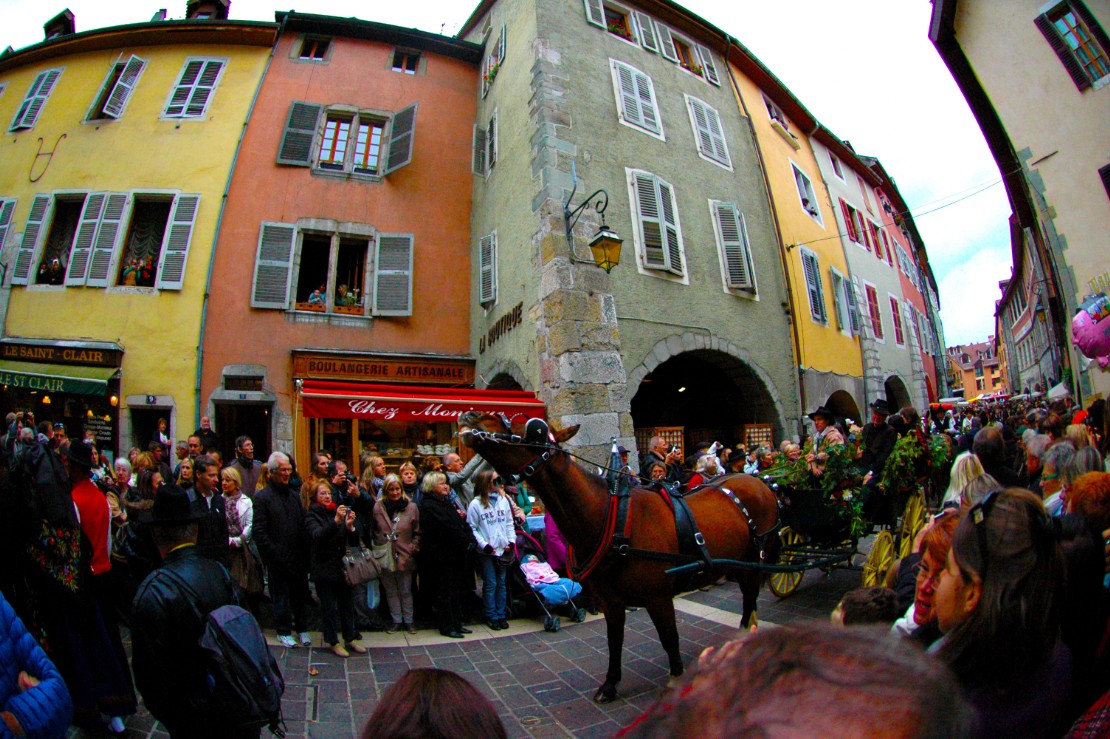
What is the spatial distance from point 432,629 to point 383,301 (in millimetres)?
7674

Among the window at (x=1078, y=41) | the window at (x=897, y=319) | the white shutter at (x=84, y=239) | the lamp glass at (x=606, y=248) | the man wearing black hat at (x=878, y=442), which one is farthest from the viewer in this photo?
the window at (x=897, y=319)

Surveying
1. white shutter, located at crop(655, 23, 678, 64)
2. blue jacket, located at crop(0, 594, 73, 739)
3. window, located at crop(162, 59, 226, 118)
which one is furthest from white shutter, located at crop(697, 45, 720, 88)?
blue jacket, located at crop(0, 594, 73, 739)

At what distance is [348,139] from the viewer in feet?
41.1

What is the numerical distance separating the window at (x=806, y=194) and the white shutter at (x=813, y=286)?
74.9 inches

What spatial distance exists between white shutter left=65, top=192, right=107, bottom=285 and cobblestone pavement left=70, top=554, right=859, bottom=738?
998 cm

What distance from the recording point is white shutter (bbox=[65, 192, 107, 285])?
35.3 ft

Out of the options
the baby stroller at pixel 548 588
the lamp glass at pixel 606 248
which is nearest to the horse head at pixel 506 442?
the baby stroller at pixel 548 588

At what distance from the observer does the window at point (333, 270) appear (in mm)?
11180

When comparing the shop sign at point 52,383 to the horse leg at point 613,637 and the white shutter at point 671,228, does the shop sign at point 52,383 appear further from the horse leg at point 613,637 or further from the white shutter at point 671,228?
the white shutter at point 671,228

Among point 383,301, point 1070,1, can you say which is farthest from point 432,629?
point 1070,1

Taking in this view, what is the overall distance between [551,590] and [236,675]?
420 cm

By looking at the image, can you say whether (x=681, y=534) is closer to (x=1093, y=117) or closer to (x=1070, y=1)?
(x=1093, y=117)

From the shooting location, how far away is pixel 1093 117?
9508 mm

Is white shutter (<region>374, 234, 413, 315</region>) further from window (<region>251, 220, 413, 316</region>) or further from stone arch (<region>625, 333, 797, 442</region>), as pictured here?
stone arch (<region>625, 333, 797, 442</region>)
